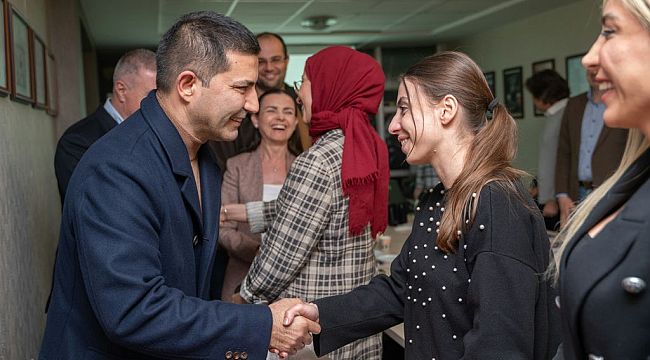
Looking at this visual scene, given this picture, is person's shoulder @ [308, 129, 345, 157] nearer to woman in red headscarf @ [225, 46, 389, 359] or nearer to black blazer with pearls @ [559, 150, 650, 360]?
woman in red headscarf @ [225, 46, 389, 359]

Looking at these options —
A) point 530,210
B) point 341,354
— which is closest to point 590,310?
point 530,210

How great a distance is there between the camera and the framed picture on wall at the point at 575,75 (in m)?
7.10

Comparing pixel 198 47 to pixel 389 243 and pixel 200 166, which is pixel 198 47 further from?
pixel 389 243

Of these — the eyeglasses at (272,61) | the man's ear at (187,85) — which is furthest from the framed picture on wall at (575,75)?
the man's ear at (187,85)

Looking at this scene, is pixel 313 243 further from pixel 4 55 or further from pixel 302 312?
pixel 4 55

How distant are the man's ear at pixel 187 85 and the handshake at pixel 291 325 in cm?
54

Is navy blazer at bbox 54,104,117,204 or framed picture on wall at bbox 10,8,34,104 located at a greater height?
framed picture on wall at bbox 10,8,34,104

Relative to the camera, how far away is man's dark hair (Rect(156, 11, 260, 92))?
1661mm

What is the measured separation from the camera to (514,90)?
28.0 feet

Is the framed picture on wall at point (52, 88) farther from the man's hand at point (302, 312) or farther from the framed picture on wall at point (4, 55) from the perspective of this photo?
the man's hand at point (302, 312)

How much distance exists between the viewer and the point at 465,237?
1.55 m

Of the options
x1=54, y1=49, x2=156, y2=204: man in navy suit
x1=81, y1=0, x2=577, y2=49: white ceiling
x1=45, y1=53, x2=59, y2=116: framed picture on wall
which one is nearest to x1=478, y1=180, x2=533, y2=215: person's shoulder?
x1=54, y1=49, x2=156, y2=204: man in navy suit

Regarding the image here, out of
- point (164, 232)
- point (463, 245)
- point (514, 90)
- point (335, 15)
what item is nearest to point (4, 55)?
point (164, 232)

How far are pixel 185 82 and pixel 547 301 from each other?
3.16 ft
